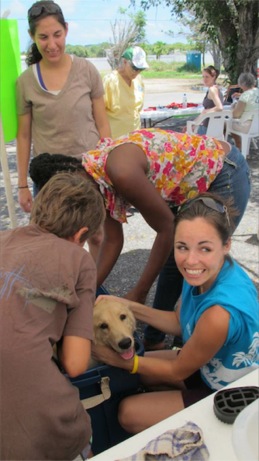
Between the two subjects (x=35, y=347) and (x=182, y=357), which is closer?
(x=35, y=347)

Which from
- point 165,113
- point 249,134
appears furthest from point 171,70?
point 249,134

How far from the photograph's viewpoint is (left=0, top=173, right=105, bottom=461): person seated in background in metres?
1.08

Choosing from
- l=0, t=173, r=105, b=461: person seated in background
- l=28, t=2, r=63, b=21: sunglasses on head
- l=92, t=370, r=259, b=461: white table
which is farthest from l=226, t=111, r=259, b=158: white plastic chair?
l=92, t=370, r=259, b=461: white table

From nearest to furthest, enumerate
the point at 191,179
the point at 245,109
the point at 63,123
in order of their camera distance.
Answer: the point at 191,179
the point at 63,123
the point at 245,109

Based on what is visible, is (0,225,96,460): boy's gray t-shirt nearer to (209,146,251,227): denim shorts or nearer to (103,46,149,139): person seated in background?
(209,146,251,227): denim shorts

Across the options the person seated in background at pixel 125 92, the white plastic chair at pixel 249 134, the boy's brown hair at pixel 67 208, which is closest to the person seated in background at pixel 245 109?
the white plastic chair at pixel 249 134

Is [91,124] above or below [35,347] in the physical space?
above

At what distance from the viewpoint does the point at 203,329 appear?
52.6 inches

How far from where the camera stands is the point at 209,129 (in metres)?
6.58

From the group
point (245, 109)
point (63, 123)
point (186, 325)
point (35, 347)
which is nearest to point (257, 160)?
point (245, 109)

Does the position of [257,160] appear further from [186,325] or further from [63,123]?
[186,325]

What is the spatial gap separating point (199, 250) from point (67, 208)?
0.46 meters

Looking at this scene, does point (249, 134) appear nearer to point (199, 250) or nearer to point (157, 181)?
point (157, 181)

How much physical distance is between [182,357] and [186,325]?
0.57ft
